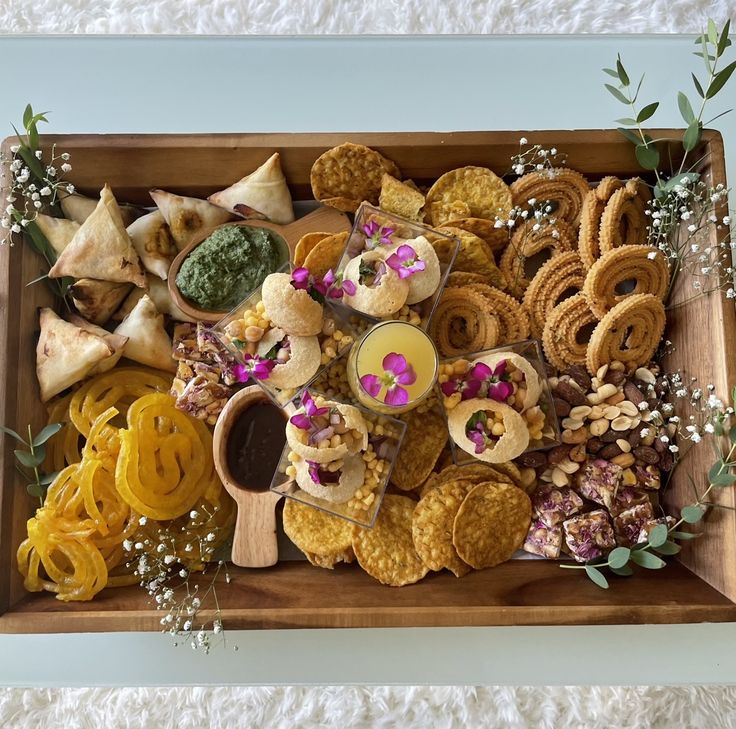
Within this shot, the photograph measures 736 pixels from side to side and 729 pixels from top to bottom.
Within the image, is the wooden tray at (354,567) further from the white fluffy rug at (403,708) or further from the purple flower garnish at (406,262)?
the white fluffy rug at (403,708)

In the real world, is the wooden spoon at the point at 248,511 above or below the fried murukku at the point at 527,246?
below

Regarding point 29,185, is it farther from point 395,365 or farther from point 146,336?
point 395,365

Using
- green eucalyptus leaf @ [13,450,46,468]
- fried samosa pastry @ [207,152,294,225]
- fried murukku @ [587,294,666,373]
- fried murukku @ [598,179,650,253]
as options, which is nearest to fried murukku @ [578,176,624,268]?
fried murukku @ [598,179,650,253]

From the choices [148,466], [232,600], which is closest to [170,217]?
[148,466]

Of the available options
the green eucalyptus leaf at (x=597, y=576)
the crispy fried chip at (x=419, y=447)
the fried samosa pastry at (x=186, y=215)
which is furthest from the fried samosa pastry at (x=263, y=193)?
the green eucalyptus leaf at (x=597, y=576)

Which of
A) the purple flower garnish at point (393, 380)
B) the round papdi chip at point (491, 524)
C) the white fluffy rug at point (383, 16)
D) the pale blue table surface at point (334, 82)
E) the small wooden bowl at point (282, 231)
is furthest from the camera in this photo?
the white fluffy rug at point (383, 16)

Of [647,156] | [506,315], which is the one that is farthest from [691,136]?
[506,315]

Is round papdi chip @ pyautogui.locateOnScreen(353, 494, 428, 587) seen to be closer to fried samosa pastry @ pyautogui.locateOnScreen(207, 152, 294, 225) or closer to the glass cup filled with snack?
the glass cup filled with snack

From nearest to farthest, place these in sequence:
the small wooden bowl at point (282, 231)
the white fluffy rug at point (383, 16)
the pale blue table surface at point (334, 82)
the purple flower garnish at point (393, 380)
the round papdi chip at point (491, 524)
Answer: the purple flower garnish at point (393, 380) → the round papdi chip at point (491, 524) → the small wooden bowl at point (282, 231) → the pale blue table surface at point (334, 82) → the white fluffy rug at point (383, 16)
